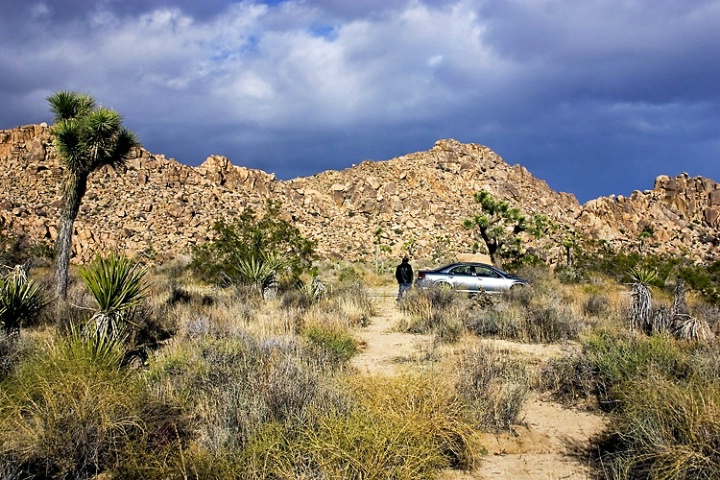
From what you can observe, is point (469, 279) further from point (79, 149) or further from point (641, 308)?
point (79, 149)

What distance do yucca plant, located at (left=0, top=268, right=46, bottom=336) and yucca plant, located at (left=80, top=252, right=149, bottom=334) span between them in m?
1.45

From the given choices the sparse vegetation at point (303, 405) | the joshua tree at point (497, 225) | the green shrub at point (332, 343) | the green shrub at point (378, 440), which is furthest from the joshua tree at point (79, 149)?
the joshua tree at point (497, 225)

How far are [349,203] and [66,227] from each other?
50162 mm

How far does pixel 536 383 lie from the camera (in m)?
8.05

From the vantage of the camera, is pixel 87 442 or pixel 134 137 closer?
pixel 87 442

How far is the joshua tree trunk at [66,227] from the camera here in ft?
46.4

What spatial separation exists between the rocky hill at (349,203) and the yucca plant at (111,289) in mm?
29251

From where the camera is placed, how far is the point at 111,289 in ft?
28.0

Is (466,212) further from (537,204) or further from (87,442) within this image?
(87,442)

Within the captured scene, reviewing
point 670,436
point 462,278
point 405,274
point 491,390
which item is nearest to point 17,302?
point 491,390

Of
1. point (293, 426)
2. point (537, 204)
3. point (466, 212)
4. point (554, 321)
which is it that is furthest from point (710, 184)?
point (293, 426)

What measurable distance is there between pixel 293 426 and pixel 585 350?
5.39 m

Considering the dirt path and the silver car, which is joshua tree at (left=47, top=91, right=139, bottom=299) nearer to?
the dirt path

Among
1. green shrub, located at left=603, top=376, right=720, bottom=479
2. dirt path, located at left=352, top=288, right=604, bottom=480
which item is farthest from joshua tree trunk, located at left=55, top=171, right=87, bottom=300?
green shrub, located at left=603, top=376, right=720, bottom=479
